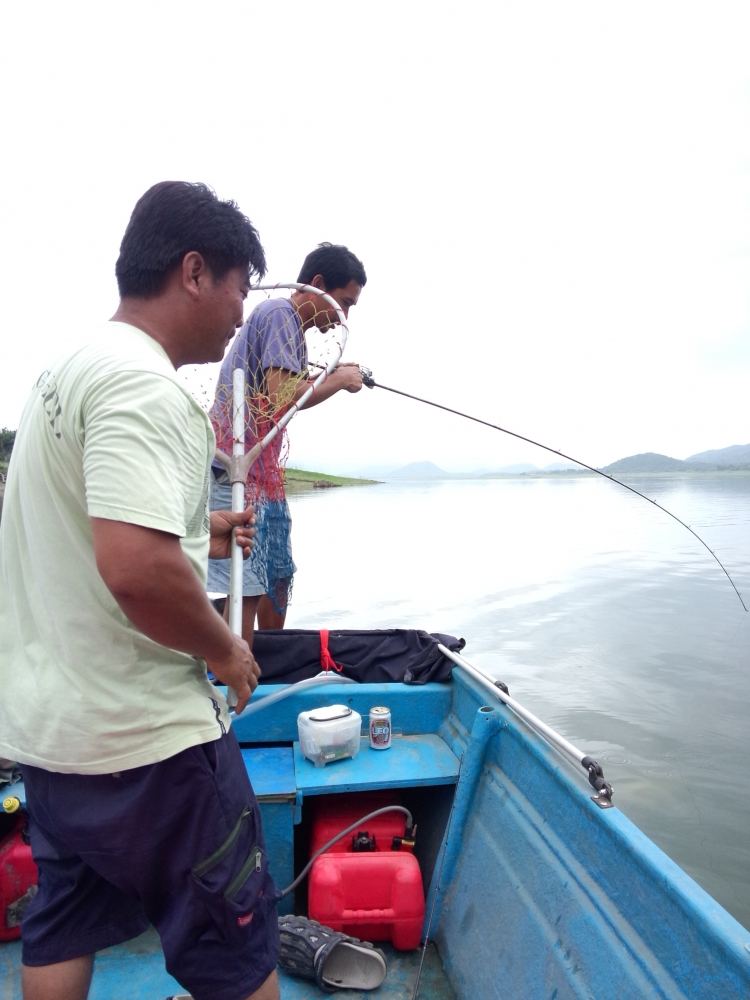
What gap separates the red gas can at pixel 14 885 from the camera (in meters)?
2.35

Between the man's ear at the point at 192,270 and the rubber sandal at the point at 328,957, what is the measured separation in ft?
6.82

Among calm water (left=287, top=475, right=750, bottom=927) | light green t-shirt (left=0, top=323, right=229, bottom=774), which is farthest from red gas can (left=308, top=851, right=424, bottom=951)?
calm water (left=287, top=475, right=750, bottom=927)

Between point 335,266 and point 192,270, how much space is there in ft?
6.59

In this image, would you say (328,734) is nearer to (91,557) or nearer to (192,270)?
(91,557)

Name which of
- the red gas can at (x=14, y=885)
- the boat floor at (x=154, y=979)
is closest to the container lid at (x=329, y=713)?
the boat floor at (x=154, y=979)

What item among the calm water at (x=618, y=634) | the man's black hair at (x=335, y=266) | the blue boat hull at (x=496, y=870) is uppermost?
the man's black hair at (x=335, y=266)

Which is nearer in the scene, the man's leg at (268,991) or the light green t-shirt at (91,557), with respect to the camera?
the light green t-shirt at (91,557)

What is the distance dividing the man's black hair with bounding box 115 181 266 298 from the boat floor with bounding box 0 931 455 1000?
7.30 ft

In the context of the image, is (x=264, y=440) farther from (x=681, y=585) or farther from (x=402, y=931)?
(x=681, y=585)

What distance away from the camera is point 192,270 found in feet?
4.45

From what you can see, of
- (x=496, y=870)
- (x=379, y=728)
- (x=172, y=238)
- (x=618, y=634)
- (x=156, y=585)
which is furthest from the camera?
(x=618, y=634)

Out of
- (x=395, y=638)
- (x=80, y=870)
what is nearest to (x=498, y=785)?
(x=395, y=638)

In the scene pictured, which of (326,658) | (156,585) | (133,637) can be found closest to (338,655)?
(326,658)

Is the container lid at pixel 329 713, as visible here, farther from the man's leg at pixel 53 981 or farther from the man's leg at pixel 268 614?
the man's leg at pixel 53 981
